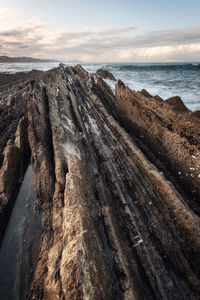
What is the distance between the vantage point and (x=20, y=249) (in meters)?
2.48

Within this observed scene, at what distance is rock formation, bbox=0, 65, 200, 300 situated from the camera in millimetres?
1731

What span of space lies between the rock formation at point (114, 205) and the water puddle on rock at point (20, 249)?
Answer: 0.80 ft

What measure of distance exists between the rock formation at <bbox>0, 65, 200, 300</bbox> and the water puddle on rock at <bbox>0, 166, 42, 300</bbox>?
245 millimetres

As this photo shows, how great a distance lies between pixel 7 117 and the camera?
6805mm

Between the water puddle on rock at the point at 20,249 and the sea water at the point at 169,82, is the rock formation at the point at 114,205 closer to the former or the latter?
the water puddle on rock at the point at 20,249

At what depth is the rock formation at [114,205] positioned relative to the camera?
1.73m

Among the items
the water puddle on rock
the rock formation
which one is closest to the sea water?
the rock formation

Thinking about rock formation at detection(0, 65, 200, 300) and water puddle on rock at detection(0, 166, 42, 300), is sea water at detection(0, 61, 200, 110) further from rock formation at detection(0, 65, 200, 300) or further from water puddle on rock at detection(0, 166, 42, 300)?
water puddle on rock at detection(0, 166, 42, 300)

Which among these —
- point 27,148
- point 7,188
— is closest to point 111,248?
point 7,188

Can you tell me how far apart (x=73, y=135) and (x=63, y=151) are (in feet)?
3.43

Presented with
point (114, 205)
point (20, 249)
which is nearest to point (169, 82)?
point (114, 205)

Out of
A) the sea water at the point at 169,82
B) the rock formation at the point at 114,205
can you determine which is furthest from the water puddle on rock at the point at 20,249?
the sea water at the point at 169,82

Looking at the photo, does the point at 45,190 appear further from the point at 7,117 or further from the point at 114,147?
the point at 7,117

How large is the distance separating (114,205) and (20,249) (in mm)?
1648
